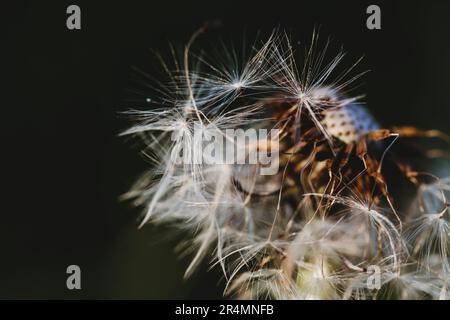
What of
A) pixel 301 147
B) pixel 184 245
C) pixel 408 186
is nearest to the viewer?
pixel 301 147

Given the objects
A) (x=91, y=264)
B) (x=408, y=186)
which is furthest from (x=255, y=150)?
(x=91, y=264)

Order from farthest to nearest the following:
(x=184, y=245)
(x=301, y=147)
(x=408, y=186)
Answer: (x=184, y=245)
(x=408, y=186)
(x=301, y=147)

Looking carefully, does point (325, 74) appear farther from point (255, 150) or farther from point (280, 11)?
point (280, 11)

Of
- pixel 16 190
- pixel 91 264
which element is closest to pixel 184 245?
pixel 91 264
